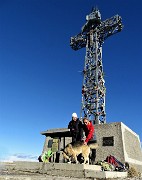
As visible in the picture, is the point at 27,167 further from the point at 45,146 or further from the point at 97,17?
the point at 97,17

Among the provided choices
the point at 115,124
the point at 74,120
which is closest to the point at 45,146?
the point at 115,124

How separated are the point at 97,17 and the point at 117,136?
86.3 ft

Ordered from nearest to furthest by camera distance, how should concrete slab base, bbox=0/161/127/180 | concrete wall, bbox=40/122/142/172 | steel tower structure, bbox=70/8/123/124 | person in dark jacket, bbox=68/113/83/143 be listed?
concrete slab base, bbox=0/161/127/180, person in dark jacket, bbox=68/113/83/143, concrete wall, bbox=40/122/142/172, steel tower structure, bbox=70/8/123/124

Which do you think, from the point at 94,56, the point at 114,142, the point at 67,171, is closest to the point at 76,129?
the point at 67,171

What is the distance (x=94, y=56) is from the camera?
35656 mm

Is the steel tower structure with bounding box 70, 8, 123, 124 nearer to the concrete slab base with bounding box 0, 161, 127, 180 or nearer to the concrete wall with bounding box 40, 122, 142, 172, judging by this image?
the concrete wall with bounding box 40, 122, 142, 172

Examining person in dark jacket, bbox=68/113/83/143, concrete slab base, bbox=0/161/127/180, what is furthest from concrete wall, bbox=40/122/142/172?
concrete slab base, bbox=0/161/127/180

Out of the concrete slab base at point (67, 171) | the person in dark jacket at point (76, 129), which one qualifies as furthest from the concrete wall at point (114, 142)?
the concrete slab base at point (67, 171)

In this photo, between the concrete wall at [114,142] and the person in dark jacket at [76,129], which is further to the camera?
the concrete wall at [114,142]

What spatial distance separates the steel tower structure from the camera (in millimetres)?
31312

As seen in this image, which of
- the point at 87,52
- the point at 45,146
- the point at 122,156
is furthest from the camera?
the point at 87,52

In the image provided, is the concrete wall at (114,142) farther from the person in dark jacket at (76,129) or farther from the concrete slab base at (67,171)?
the concrete slab base at (67,171)

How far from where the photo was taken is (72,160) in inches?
321

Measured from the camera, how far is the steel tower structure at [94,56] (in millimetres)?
31312
